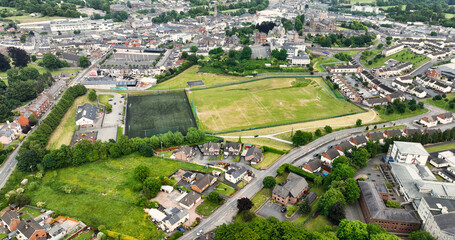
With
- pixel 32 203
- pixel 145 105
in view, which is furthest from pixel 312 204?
pixel 145 105

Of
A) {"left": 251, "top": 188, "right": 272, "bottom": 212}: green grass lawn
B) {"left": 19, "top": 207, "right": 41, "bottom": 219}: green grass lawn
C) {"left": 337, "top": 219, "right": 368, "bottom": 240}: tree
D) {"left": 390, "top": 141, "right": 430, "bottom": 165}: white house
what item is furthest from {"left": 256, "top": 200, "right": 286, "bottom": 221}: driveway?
{"left": 19, "top": 207, "right": 41, "bottom": 219}: green grass lawn

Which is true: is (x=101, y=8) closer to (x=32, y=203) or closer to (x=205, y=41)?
(x=205, y=41)

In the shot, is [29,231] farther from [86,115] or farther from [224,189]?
[86,115]

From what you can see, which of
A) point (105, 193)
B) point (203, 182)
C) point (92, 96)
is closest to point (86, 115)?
point (92, 96)

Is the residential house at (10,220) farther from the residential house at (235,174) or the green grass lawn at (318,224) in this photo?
the green grass lawn at (318,224)

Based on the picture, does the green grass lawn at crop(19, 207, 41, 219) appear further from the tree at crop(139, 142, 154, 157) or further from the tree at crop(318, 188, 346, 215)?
the tree at crop(318, 188, 346, 215)

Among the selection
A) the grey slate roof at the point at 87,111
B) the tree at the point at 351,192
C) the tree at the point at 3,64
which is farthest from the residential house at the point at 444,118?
the tree at the point at 3,64

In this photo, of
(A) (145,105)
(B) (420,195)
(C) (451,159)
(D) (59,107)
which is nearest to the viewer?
(B) (420,195)
